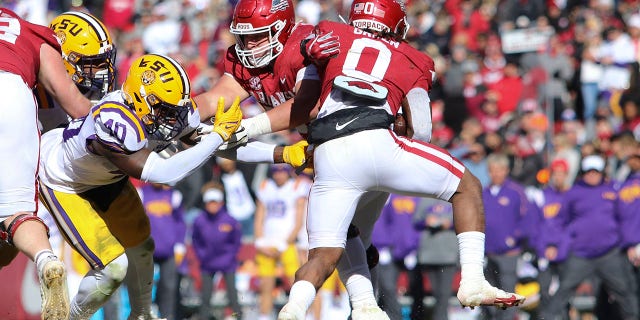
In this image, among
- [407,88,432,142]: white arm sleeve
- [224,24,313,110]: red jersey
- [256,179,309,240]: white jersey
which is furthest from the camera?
[256,179,309,240]: white jersey

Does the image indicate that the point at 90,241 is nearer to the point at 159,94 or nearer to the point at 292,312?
the point at 159,94

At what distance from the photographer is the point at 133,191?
7.63 metres

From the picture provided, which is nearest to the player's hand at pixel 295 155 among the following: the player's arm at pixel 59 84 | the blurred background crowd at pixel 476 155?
the player's arm at pixel 59 84

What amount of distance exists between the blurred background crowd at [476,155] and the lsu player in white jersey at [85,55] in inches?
150

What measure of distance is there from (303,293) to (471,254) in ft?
3.35

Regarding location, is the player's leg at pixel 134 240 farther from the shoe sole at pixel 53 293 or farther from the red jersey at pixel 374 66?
the red jersey at pixel 374 66

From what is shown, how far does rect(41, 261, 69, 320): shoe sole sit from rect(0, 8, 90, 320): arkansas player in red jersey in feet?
0.32

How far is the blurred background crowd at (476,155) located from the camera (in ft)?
39.0

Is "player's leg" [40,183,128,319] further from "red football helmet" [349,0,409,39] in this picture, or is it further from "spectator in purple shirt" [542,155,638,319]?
"spectator in purple shirt" [542,155,638,319]

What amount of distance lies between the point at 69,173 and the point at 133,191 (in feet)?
1.87

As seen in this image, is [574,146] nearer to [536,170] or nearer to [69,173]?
[536,170]

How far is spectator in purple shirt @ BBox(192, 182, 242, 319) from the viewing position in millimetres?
12469

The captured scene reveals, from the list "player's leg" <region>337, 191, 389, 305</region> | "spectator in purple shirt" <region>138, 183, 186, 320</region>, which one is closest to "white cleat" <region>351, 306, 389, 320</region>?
"player's leg" <region>337, 191, 389, 305</region>

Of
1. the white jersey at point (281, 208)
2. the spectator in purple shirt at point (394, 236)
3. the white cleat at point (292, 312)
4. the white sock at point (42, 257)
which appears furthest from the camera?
the white jersey at point (281, 208)
